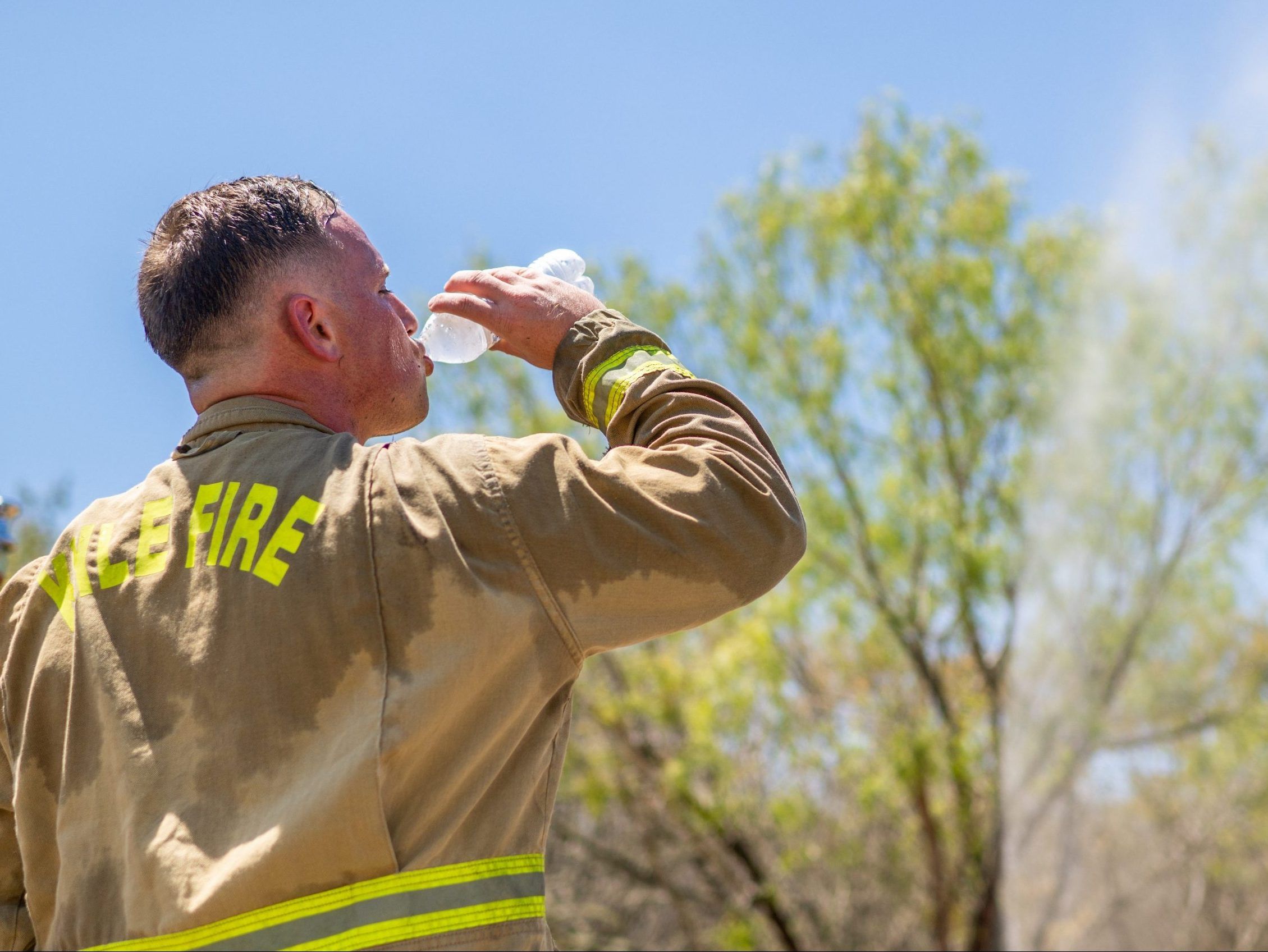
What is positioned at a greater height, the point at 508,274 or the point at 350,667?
the point at 508,274

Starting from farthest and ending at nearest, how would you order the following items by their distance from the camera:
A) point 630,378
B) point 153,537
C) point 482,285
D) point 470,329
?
point 470,329 → point 482,285 → point 630,378 → point 153,537

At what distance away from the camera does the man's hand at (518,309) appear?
1767 millimetres

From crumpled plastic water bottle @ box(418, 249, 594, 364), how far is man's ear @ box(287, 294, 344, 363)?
0.92 ft

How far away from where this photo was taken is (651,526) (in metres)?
1.45

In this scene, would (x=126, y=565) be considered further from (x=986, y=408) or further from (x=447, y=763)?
(x=986, y=408)

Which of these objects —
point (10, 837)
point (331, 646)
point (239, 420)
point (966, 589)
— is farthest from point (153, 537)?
point (966, 589)

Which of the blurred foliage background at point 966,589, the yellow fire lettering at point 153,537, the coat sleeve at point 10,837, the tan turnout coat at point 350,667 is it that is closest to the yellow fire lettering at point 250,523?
the tan turnout coat at point 350,667

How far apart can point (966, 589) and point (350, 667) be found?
892 cm

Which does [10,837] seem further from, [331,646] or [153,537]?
[331,646]

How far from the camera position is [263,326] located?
168cm

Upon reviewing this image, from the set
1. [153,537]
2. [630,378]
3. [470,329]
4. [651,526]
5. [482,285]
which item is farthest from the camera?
[470,329]

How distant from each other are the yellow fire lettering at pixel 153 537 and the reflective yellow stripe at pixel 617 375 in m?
0.58

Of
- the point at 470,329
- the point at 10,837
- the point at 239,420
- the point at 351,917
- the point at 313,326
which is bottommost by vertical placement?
the point at 10,837

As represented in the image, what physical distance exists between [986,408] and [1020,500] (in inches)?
34.0
